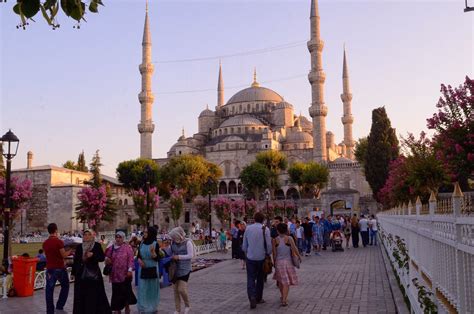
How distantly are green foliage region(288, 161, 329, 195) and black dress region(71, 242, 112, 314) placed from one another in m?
44.0

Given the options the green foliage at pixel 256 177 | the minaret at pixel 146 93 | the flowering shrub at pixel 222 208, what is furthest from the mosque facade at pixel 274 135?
the flowering shrub at pixel 222 208

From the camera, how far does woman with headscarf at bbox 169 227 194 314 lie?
7.13 m

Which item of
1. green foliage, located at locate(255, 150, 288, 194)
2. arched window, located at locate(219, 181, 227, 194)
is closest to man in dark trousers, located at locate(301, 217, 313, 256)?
green foliage, located at locate(255, 150, 288, 194)

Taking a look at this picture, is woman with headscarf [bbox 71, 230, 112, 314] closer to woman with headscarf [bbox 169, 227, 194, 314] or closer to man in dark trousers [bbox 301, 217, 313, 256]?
woman with headscarf [bbox 169, 227, 194, 314]

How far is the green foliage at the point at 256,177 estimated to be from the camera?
49594 mm

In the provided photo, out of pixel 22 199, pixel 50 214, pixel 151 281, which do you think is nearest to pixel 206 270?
pixel 151 281

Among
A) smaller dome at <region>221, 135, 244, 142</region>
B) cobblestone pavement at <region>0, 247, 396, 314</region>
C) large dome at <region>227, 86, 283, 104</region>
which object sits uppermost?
large dome at <region>227, 86, 283, 104</region>

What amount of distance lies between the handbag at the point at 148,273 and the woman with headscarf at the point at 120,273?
0.30m

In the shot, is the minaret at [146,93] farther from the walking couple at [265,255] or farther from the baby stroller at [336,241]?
the walking couple at [265,255]

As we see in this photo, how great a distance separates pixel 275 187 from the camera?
52.8 metres

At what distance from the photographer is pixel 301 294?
8.77 m

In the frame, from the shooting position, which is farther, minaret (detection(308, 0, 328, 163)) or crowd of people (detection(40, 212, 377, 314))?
minaret (detection(308, 0, 328, 163))

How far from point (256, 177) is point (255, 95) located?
28.8 metres

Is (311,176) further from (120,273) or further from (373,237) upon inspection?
(120,273)
